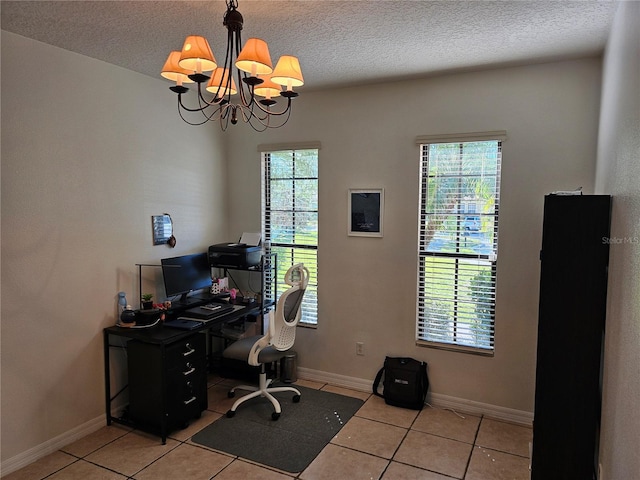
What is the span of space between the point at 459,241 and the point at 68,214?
2.86 metres

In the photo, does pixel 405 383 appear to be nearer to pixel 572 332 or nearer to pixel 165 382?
pixel 572 332

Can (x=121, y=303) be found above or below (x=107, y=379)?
above

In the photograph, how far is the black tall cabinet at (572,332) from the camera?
6.89 ft

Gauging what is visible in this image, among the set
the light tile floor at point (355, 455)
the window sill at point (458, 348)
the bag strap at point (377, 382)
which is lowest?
the light tile floor at point (355, 455)

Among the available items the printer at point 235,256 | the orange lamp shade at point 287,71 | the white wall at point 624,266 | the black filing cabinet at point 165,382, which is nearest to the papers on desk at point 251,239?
the printer at point 235,256

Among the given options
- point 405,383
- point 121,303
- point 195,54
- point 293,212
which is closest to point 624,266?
point 195,54

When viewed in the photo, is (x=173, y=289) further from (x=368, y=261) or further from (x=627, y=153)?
(x=627, y=153)

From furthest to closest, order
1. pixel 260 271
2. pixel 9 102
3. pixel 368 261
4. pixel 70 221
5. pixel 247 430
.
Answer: pixel 260 271
pixel 368 261
pixel 247 430
pixel 70 221
pixel 9 102

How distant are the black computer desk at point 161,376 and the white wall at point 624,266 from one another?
2539mm

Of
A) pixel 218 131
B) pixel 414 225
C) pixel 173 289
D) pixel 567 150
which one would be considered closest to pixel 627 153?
pixel 567 150

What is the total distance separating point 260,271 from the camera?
4.07 meters

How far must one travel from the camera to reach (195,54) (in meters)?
1.95

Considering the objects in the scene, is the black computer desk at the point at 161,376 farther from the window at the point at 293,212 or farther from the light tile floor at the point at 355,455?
the window at the point at 293,212

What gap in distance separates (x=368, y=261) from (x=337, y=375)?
3.63ft
